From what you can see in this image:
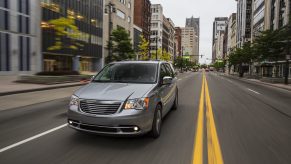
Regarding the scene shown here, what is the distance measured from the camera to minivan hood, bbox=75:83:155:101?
470cm

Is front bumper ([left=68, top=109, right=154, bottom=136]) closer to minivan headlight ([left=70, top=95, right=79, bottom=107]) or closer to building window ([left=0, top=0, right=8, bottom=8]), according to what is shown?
minivan headlight ([left=70, top=95, right=79, bottom=107])

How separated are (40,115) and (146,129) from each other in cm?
454

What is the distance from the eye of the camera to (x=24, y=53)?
32.2 m

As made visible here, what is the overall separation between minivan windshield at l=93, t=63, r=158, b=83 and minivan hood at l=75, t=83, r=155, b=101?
1.49 feet

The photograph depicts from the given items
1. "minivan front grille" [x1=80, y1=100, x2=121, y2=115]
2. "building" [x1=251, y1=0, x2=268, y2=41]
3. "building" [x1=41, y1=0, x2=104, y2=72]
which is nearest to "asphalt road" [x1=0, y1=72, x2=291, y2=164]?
"minivan front grille" [x1=80, y1=100, x2=121, y2=115]

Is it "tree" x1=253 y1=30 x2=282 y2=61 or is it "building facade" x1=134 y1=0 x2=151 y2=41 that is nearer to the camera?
"tree" x1=253 y1=30 x2=282 y2=61

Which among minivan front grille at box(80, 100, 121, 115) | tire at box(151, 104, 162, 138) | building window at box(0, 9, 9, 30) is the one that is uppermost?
building window at box(0, 9, 9, 30)

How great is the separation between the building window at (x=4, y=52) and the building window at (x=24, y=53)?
200 cm

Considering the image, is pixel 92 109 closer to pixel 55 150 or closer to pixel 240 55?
pixel 55 150

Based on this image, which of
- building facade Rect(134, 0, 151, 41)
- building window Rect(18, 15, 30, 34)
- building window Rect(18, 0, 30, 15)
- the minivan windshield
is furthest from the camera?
building facade Rect(134, 0, 151, 41)

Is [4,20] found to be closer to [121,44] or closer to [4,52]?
[4,52]

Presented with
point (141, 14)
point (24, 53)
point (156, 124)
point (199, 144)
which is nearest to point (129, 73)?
point (156, 124)

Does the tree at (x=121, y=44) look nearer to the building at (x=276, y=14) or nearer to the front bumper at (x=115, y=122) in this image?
the building at (x=276, y=14)

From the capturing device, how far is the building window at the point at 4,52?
28.7 meters
